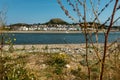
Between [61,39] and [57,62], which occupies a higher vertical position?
[61,39]

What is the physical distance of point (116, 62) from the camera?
3287mm

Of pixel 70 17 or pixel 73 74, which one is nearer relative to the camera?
pixel 70 17

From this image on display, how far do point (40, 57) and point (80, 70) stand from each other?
2348 mm

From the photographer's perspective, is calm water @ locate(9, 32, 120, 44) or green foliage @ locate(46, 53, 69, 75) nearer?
calm water @ locate(9, 32, 120, 44)

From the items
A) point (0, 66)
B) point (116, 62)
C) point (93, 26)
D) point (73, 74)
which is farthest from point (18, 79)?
point (93, 26)

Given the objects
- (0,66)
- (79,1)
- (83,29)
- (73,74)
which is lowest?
(73,74)

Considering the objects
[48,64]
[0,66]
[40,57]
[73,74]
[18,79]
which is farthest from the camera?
[40,57]

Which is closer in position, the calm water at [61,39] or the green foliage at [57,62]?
the calm water at [61,39]

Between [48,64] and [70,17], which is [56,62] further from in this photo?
[70,17]

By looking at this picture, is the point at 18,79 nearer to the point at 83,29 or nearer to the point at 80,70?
the point at 80,70

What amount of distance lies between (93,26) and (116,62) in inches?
45.1

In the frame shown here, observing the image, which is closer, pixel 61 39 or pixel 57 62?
pixel 61 39

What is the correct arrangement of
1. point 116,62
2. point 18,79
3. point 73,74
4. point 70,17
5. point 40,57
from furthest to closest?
point 40,57 < point 73,74 < point 18,79 < point 116,62 < point 70,17

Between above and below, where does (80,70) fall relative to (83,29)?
below
